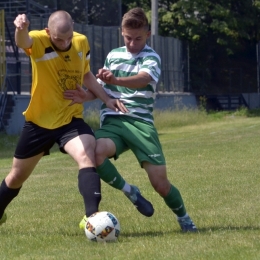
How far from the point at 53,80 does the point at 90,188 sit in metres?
1.00

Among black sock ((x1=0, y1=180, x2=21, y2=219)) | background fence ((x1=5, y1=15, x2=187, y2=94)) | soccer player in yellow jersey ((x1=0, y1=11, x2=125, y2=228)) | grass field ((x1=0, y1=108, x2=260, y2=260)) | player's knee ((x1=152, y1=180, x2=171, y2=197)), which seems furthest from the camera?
background fence ((x1=5, y1=15, x2=187, y2=94))

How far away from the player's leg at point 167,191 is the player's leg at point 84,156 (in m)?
0.52

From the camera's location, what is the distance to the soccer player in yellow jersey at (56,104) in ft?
22.0

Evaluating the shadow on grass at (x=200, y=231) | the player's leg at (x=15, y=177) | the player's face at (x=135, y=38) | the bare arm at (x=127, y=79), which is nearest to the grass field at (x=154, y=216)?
the shadow on grass at (x=200, y=231)

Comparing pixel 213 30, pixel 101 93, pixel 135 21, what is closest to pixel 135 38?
pixel 135 21

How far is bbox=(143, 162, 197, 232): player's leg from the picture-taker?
22.6 ft

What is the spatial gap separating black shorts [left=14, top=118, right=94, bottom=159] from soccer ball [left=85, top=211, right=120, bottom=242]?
747 millimetres

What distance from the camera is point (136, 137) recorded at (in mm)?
6891

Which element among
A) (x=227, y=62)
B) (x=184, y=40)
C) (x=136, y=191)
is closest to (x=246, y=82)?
(x=227, y=62)

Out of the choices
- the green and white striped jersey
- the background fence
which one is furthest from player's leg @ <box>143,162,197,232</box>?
the background fence

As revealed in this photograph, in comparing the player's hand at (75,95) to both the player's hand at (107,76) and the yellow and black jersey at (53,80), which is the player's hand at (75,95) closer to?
the yellow and black jersey at (53,80)

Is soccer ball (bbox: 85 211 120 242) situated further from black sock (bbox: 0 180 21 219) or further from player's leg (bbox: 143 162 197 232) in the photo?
black sock (bbox: 0 180 21 219)

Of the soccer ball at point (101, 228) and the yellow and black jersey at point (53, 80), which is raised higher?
the yellow and black jersey at point (53, 80)

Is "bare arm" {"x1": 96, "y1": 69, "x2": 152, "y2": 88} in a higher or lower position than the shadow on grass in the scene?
higher
